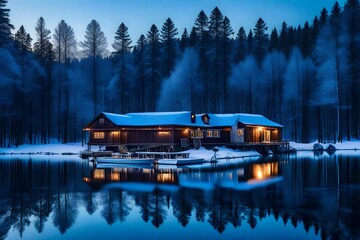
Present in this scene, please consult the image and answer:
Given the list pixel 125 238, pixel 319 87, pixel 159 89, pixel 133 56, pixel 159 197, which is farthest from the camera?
pixel 133 56

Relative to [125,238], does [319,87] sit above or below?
above

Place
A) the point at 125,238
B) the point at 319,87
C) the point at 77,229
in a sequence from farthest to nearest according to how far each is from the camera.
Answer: the point at 319,87 < the point at 77,229 < the point at 125,238

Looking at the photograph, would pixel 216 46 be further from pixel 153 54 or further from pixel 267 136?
pixel 267 136

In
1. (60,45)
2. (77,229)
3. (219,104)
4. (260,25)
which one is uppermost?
(260,25)

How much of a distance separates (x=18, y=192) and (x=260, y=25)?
6383cm

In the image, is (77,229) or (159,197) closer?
(77,229)

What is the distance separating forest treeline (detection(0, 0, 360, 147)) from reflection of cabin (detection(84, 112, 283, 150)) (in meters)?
8.09

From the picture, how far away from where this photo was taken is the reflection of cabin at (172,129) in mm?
48041

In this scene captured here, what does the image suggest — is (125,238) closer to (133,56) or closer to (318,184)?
(318,184)

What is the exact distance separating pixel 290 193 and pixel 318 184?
4.25 metres

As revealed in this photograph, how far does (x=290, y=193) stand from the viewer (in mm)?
18469

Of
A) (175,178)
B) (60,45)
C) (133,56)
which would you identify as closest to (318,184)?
(175,178)

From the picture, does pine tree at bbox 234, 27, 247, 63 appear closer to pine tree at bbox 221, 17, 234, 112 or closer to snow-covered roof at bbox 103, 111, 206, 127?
pine tree at bbox 221, 17, 234, 112

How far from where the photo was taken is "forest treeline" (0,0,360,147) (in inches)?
2244
